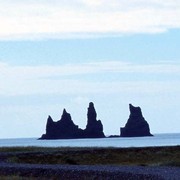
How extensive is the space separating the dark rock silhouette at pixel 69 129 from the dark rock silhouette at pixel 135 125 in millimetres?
7120

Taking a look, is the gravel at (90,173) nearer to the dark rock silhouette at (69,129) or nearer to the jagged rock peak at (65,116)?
the dark rock silhouette at (69,129)

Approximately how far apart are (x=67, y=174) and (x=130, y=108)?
115981 mm

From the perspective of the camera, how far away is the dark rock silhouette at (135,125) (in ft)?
507

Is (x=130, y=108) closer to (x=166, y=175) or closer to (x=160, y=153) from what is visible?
(x=160, y=153)

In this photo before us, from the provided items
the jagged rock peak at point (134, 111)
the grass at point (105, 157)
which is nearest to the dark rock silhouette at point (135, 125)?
the jagged rock peak at point (134, 111)

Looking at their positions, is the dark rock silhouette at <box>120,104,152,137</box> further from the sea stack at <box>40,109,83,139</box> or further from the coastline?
the coastline

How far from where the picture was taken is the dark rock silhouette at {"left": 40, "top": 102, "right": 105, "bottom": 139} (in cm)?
16385

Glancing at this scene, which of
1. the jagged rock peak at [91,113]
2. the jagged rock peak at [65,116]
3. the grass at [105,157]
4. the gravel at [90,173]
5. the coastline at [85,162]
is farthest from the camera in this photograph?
the jagged rock peak at [65,116]

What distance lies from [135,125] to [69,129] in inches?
630

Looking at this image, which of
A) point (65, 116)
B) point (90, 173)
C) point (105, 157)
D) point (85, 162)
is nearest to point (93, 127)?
point (65, 116)

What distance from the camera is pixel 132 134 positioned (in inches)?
7087

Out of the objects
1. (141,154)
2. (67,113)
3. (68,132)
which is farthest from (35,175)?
(68,132)

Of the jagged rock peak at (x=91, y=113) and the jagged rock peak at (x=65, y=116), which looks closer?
the jagged rock peak at (x=91, y=113)

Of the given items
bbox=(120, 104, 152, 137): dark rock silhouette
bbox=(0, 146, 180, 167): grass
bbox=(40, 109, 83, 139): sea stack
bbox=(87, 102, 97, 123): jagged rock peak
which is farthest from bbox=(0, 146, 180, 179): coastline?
bbox=(40, 109, 83, 139): sea stack
